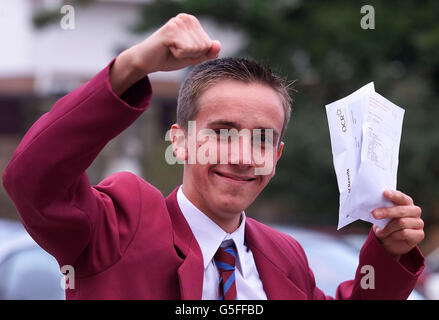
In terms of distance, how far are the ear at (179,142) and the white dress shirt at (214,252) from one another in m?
0.12

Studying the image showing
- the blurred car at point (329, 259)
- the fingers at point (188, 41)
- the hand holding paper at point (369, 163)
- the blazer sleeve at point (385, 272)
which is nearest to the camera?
the fingers at point (188, 41)

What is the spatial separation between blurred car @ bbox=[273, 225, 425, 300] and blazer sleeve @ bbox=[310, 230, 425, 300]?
1588 mm

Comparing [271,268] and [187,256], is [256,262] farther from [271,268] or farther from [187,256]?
[187,256]

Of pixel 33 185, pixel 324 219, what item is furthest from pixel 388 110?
pixel 324 219

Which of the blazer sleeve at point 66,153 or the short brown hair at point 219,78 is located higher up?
the short brown hair at point 219,78

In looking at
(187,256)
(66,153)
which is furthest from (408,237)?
(66,153)

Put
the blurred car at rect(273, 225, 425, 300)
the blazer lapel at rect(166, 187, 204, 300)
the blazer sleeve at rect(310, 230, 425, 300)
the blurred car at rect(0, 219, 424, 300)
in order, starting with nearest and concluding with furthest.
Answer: the blazer lapel at rect(166, 187, 204, 300) < the blazer sleeve at rect(310, 230, 425, 300) < the blurred car at rect(273, 225, 425, 300) < the blurred car at rect(0, 219, 424, 300)

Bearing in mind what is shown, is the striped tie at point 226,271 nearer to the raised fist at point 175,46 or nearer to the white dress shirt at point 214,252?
the white dress shirt at point 214,252

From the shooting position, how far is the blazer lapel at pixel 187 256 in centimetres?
163

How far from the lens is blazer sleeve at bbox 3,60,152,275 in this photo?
4.69 ft

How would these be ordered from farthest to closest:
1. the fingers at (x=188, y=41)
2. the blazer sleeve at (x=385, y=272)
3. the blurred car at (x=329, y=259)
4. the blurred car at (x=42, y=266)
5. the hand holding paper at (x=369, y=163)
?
the blurred car at (x=42, y=266) → the blurred car at (x=329, y=259) → the blazer sleeve at (x=385, y=272) → the hand holding paper at (x=369, y=163) → the fingers at (x=188, y=41)

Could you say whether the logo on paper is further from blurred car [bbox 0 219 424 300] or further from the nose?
blurred car [bbox 0 219 424 300]

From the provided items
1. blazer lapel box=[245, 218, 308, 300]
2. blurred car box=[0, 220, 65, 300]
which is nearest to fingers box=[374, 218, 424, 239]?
blazer lapel box=[245, 218, 308, 300]

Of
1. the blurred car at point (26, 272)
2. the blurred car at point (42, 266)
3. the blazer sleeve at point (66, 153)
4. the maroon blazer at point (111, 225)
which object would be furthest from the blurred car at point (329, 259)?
the blazer sleeve at point (66, 153)
